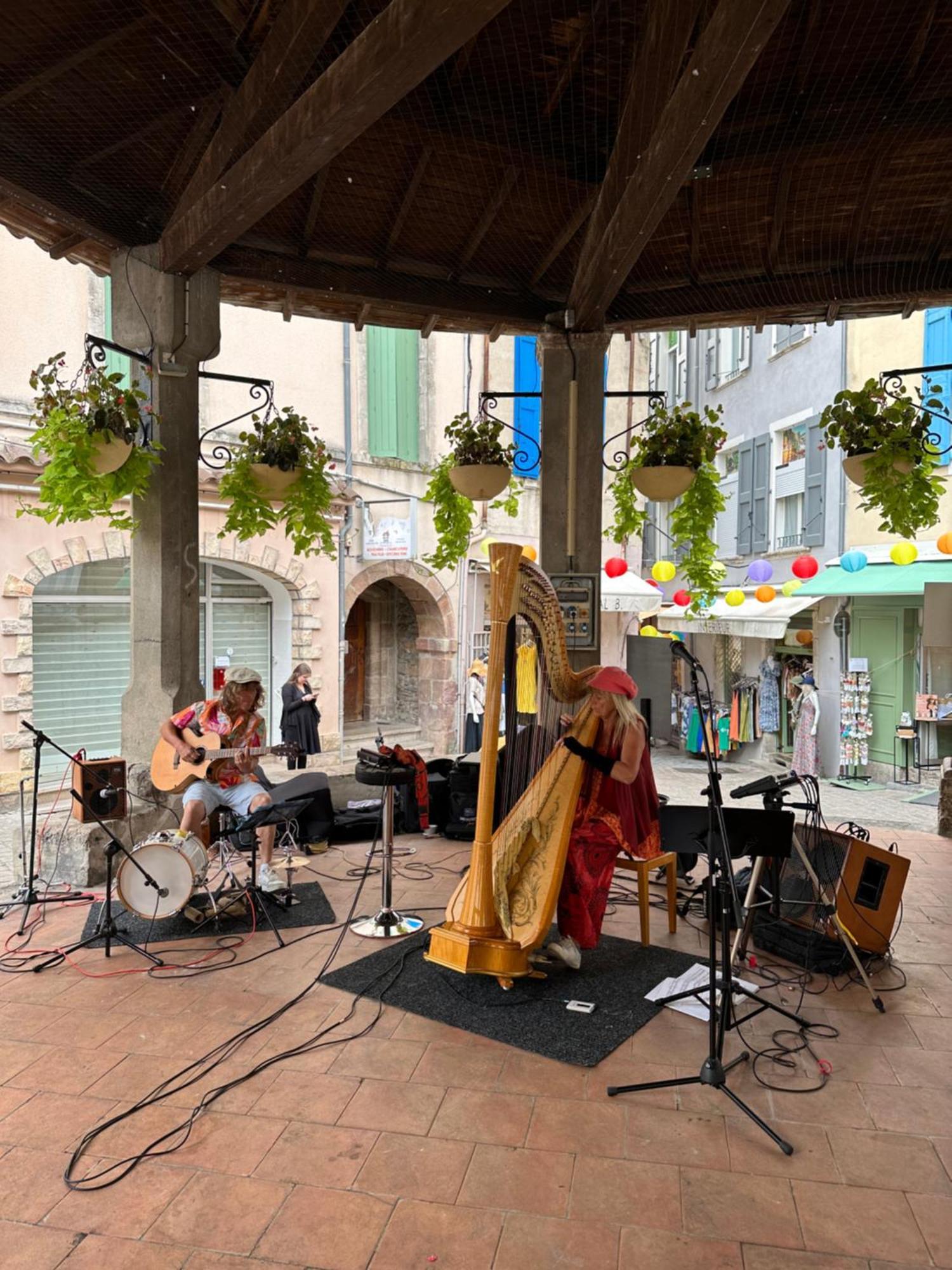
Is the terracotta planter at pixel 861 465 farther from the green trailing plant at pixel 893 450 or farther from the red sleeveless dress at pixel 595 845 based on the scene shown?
the red sleeveless dress at pixel 595 845

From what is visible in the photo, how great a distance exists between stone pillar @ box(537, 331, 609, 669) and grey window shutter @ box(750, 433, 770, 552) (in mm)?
8598

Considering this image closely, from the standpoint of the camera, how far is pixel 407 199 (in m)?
5.20

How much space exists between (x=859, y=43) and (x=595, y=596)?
316 centimetres

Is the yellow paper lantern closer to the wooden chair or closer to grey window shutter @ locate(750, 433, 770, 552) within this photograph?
grey window shutter @ locate(750, 433, 770, 552)

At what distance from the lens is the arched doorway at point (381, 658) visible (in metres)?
14.4

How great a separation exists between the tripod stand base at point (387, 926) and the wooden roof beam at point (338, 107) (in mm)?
3410

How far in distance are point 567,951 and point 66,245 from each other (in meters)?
4.69

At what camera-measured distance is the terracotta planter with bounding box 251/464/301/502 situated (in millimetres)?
5297

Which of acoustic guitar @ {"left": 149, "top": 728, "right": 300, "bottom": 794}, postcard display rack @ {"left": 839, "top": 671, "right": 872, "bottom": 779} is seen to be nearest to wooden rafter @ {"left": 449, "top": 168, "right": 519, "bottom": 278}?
acoustic guitar @ {"left": 149, "top": 728, "right": 300, "bottom": 794}

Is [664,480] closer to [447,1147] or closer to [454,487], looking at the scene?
[454,487]

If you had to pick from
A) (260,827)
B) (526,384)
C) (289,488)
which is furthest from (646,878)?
(526,384)

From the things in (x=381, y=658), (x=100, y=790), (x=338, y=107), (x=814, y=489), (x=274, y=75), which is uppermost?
(x=274, y=75)

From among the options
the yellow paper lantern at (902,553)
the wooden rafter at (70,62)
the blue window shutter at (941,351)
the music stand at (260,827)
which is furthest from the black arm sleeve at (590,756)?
the blue window shutter at (941,351)

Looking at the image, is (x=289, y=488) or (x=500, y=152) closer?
(x=500, y=152)
